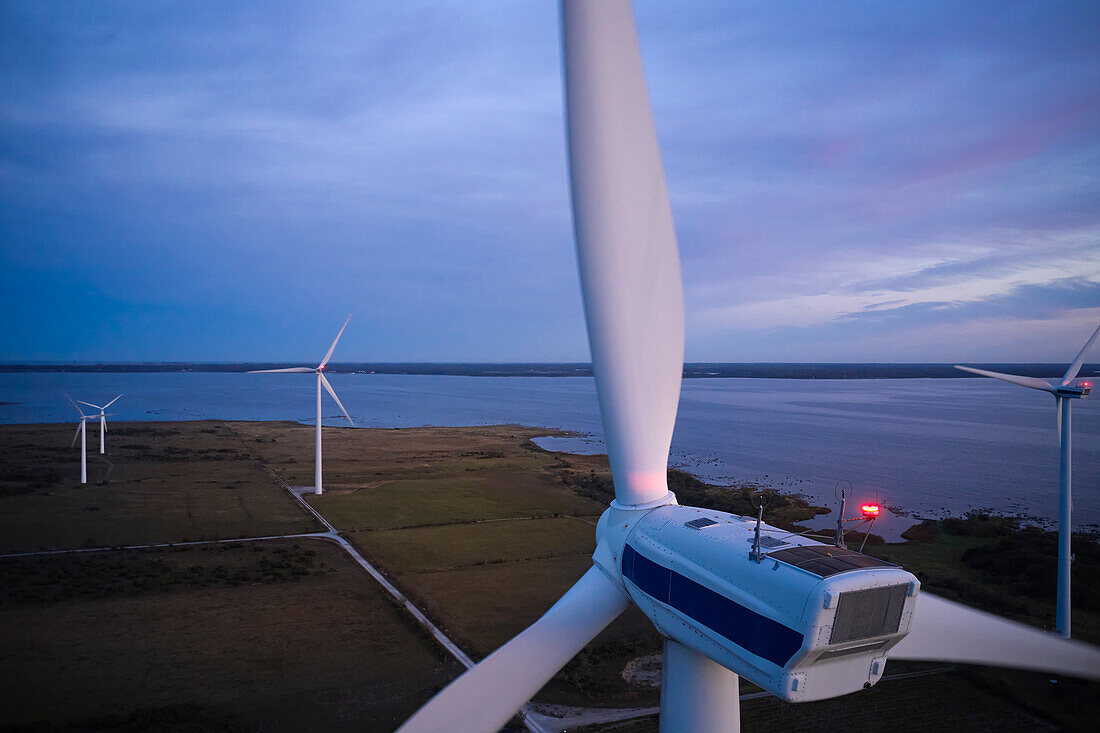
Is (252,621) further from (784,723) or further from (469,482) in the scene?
(469,482)

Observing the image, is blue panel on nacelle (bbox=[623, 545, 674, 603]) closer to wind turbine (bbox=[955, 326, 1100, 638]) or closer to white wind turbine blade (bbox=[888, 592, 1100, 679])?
white wind turbine blade (bbox=[888, 592, 1100, 679])

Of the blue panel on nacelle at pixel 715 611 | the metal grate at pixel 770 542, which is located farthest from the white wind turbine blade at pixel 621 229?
the metal grate at pixel 770 542

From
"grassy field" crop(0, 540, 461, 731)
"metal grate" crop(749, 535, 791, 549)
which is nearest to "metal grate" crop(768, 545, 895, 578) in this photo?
"metal grate" crop(749, 535, 791, 549)

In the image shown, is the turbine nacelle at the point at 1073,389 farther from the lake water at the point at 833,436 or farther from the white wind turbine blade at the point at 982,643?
the white wind turbine blade at the point at 982,643

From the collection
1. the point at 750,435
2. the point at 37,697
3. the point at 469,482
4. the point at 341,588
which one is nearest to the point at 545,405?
the point at 750,435

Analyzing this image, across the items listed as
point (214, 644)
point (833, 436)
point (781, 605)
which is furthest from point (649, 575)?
point (833, 436)
